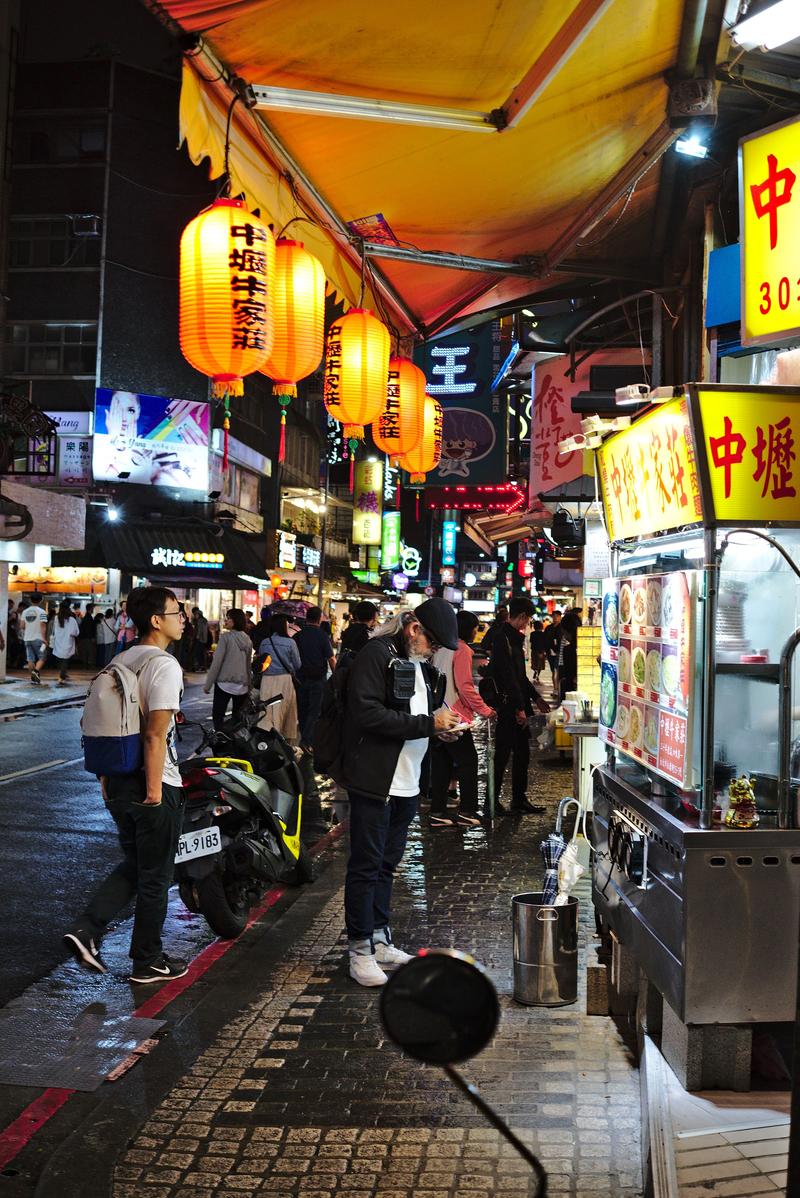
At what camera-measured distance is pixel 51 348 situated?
38250 mm

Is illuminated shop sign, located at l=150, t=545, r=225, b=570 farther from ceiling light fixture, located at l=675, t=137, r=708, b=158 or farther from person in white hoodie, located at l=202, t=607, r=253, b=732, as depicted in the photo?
ceiling light fixture, located at l=675, t=137, r=708, b=158

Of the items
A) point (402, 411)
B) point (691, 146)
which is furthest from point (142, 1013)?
point (402, 411)

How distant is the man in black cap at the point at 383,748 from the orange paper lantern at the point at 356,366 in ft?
9.74

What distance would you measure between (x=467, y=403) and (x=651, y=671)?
34.1ft

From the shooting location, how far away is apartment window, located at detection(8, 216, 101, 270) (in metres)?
37.8

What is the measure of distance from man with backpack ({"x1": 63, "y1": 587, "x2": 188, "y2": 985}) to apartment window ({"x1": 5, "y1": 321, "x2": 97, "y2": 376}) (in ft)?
109

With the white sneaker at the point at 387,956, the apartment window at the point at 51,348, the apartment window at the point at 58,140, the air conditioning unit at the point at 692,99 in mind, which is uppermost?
the apartment window at the point at 58,140

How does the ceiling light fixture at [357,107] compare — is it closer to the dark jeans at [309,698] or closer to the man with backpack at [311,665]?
the man with backpack at [311,665]

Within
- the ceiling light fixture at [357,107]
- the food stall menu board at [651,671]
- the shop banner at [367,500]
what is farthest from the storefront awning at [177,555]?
the food stall menu board at [651,671]

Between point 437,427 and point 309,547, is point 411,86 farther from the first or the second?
point 309,547

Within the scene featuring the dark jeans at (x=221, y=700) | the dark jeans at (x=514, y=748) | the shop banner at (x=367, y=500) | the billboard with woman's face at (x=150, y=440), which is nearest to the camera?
the dark jeans at (x=514, y=748)

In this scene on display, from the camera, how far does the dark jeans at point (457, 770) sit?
1152cm

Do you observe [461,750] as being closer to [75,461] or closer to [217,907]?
[217,907]

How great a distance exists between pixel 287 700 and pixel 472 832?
345 cm
